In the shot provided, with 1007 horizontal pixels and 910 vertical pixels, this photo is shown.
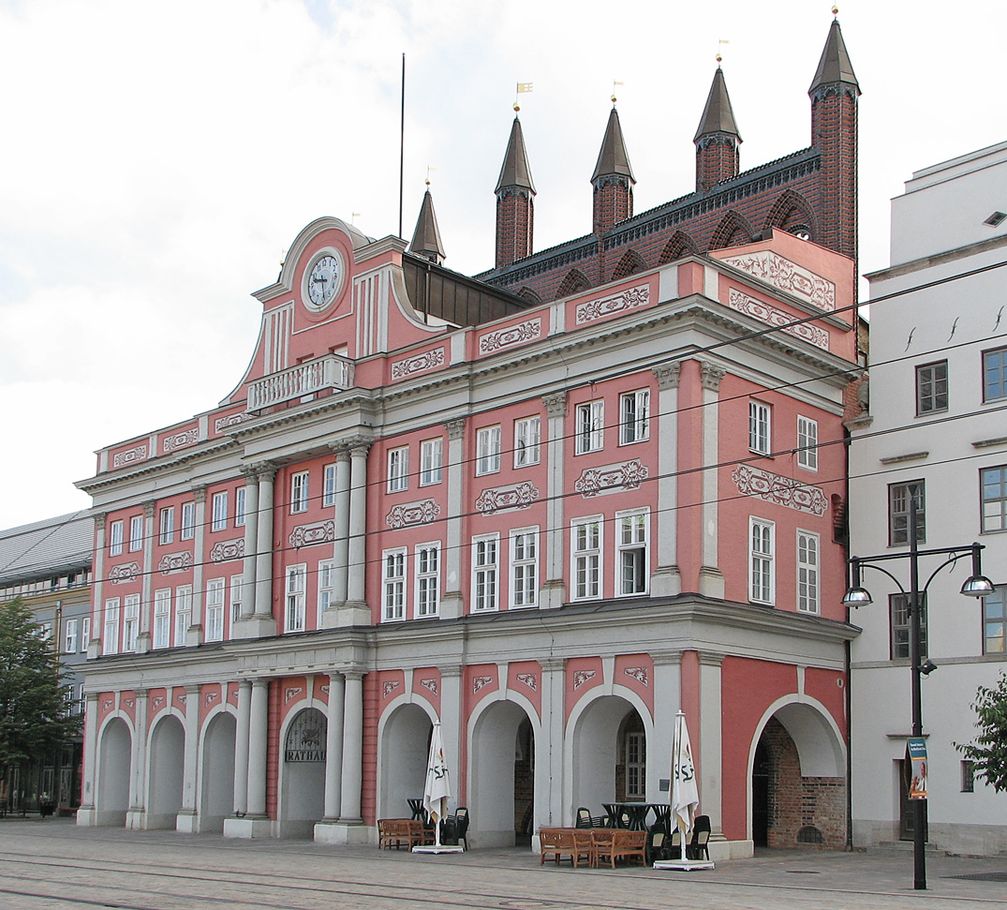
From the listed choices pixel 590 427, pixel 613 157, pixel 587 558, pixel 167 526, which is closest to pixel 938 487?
pixel 590 427

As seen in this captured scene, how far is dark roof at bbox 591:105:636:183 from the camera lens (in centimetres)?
6297

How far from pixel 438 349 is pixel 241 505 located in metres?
11.4

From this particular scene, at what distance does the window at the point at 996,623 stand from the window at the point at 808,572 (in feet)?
14.0

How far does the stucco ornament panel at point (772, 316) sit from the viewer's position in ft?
118

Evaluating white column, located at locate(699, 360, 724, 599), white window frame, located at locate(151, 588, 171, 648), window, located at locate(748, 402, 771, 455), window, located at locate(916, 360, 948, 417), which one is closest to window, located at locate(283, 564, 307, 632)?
white window frame, located at locate(151, 588, 171, 648)

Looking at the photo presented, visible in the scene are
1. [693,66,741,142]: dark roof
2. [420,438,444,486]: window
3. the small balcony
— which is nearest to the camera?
[420,438,444,486]: window

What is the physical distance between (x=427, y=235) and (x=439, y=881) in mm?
50852

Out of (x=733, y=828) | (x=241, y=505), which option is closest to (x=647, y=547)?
(x=733, y=828)

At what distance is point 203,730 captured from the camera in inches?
1921

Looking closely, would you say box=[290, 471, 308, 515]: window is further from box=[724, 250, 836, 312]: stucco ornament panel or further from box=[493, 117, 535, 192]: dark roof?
box=[493, 117, 535, 192]: dark roof

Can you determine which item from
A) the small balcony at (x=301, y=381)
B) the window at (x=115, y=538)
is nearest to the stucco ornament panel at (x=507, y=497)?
the small balcony at (x=301, y=381)

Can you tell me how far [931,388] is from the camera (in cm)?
3744

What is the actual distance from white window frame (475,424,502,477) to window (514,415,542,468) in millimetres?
713

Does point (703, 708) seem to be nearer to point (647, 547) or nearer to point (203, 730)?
point (647, 547)
